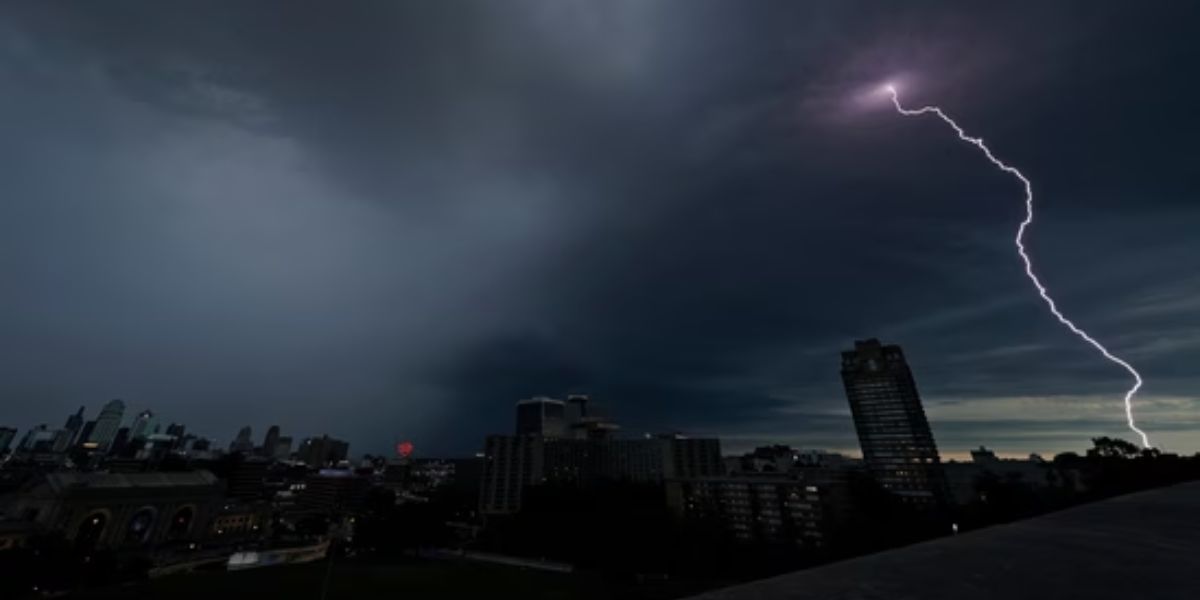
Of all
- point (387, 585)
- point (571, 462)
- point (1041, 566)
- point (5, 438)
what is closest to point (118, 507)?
point (387, 585)

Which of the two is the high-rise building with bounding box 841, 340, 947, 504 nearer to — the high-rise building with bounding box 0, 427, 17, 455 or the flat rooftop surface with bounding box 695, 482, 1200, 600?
the flat rooftop surface with bounding box 695, 482, 1200, 600

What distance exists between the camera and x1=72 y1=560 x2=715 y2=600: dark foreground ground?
34.6m

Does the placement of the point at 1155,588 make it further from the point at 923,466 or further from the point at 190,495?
the point at 923,466

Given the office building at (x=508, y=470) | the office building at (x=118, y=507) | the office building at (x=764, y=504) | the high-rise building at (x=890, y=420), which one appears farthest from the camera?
the office building at (x=508, y=470)

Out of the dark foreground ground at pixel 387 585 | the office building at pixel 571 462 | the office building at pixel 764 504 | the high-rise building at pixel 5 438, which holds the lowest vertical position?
the dark foreground ground at pixel 387 585

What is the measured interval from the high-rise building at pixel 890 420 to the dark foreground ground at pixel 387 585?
83.5 metres

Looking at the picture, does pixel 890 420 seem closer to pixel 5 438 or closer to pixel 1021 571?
pixel 1021 571

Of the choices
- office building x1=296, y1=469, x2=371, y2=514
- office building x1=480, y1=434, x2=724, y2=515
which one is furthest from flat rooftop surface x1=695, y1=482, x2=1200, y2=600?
office building x1=296, y1=469, x2=371, y2=514

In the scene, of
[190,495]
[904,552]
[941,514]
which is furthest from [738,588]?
[190,495]

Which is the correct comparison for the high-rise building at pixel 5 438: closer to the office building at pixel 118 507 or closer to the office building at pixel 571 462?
the office building at pixel 118 507

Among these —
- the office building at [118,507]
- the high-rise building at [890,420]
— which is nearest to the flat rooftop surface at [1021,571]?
the office building at [118,507]

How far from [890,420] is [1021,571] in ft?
424

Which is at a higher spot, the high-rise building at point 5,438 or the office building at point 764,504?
the high-rise building at point 5,438

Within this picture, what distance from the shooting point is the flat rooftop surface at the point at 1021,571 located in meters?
2.56
